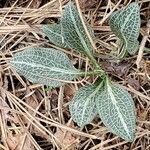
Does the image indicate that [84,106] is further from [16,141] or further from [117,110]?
[16,141]

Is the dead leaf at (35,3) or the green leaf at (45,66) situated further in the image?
the dead leaf at (35,3)

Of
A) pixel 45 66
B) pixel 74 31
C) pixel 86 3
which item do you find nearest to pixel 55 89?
pixel 45 66

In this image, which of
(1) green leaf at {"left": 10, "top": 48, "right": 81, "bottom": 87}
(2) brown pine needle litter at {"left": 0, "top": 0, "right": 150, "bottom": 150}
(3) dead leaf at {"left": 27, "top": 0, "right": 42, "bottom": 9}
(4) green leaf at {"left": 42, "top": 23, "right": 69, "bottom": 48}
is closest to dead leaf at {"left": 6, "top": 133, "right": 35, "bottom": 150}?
(2) brown pine needle litter at {"left": 0, "top": 0, "right": 150, "bottom": 150}

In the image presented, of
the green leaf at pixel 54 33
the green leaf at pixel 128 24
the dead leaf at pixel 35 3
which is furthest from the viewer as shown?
the dead leaf at pixel 35 3

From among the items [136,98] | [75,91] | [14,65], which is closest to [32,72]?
[14,65]

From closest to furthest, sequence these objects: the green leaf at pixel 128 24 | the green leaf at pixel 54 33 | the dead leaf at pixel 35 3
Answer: the green leaf at pixel 128 24, the green leaf at pixel 54 33, the dead leaf at pixel 35 3

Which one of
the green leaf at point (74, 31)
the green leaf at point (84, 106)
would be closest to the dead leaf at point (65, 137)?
the green leaf at point (84, 106)

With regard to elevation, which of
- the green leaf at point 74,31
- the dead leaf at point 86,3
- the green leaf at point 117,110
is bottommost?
the green leaf at point 117,110

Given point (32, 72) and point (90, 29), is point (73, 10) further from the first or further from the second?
point (32, 72)

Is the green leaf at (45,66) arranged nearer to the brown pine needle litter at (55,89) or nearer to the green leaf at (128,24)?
the brown pine needle litter at (55,89)

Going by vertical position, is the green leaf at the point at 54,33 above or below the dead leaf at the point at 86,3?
below
